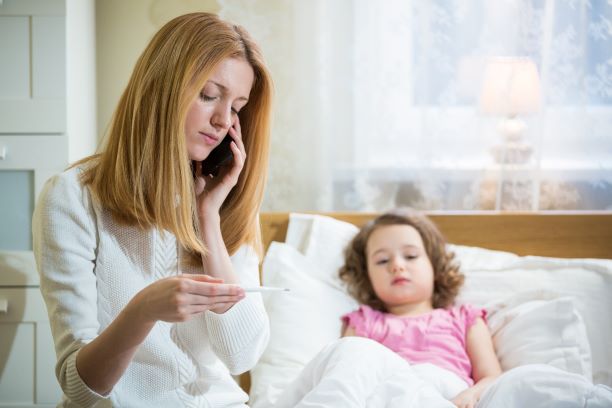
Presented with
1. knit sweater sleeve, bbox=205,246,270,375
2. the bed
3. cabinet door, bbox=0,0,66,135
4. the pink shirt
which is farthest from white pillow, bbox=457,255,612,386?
cabinet door, bbox=0,0,66,135

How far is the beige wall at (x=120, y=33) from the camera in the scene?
102 inches

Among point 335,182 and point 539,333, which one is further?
point 335,182

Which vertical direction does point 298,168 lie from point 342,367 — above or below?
above

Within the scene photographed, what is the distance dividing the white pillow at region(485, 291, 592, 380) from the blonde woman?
0.74 meters

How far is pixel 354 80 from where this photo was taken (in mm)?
2582

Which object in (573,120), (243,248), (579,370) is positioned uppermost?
(573,120)

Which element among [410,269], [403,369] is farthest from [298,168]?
[403,369]

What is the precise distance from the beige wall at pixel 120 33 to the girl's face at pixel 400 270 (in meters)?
1.07

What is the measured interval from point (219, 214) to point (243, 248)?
0.08 m

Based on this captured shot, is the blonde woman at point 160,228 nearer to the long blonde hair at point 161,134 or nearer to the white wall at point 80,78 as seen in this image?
the long blonde hair at point 161,134

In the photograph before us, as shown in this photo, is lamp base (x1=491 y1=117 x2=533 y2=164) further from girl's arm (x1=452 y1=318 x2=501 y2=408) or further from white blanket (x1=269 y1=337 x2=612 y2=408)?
white blanket (x1=269 y1=337 x2=612 y2=408)

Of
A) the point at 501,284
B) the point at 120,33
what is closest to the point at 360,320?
the point at 501,284

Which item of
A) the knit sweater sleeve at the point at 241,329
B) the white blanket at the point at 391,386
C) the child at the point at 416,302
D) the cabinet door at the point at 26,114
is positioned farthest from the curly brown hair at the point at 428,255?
the cabinet door at the point at 26,114

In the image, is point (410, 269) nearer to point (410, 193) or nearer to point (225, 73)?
point (410, 193)
